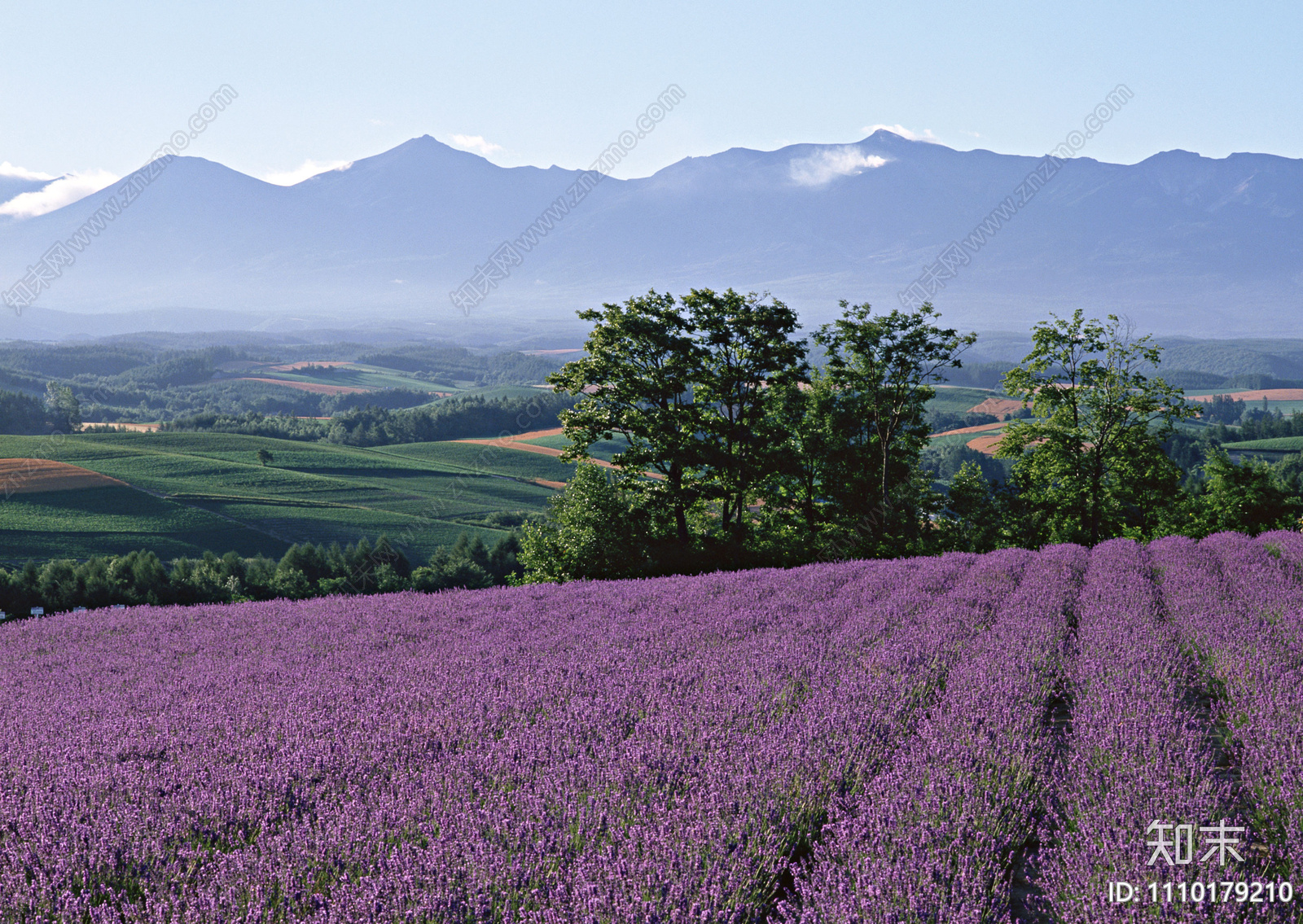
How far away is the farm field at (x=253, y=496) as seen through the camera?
71.4 m

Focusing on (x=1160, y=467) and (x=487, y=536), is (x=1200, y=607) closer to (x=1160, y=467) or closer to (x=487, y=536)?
(x=1160, y=467)

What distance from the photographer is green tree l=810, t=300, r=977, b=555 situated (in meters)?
24.7

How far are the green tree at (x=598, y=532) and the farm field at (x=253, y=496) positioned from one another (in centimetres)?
4397

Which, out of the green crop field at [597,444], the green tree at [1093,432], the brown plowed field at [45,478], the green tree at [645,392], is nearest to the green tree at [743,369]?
the green tree at [645,392]

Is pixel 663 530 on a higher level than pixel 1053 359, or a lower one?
lower

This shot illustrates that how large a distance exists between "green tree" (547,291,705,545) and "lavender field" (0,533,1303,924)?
1567cm

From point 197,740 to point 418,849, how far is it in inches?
76.0

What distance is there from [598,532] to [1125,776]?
57.3ft

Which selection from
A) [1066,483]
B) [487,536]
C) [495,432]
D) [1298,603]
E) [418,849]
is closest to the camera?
[418,849]

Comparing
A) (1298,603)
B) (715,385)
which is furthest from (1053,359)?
(1298,603)

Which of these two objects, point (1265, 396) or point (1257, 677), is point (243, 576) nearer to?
point (1257, 677)

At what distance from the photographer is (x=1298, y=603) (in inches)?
237

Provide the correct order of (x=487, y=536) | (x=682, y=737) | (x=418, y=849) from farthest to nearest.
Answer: (x=487, y=536)
(x=682, y=737)
(x=418, y=849)

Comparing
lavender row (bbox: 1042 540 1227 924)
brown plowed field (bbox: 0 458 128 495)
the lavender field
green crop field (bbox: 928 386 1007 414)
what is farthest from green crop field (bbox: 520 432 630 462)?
lavender row (bbox: 1042 540 1227 924)
